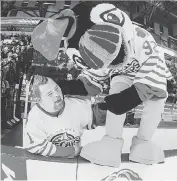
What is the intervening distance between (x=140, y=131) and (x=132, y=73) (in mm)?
147

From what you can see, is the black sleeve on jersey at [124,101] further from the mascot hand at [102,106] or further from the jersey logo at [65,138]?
the jersey logo at [65,138]

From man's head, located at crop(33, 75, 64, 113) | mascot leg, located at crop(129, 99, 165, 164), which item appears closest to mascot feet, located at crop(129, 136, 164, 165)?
mascot leg, located at crop(129, 99, 165, 164)

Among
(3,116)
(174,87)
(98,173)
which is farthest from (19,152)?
(174,87)

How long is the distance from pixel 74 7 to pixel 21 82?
8.5 inches

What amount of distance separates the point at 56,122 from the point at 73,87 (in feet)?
0.31

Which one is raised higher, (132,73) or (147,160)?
(132,73)

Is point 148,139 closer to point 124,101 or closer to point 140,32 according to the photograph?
point 124,101

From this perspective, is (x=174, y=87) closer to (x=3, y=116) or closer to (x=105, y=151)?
(x=105, y=151)

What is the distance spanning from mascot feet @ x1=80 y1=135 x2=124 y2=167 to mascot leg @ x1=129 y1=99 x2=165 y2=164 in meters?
0.04

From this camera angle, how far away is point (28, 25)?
A: 0.89m

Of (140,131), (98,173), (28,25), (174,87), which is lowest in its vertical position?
(98,173)

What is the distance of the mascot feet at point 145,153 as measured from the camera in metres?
0.91

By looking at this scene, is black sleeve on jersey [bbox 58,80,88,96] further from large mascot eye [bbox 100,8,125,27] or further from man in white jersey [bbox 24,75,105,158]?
large mascot eye [bbox 100,8,125,27]

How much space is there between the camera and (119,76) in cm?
89
